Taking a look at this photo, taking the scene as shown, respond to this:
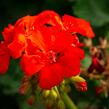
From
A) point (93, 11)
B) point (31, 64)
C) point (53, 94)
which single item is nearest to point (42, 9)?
point (93, 11)

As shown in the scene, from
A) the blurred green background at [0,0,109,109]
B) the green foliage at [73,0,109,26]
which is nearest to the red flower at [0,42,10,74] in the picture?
the blurred green background at [0,0,109,109]

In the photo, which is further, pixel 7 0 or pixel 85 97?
pixel 7 0

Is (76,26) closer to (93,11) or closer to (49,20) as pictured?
(49,20)

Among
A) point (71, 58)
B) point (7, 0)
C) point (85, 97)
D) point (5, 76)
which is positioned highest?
point (71, 58)

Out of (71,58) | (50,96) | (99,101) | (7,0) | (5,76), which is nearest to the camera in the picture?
(71,58)

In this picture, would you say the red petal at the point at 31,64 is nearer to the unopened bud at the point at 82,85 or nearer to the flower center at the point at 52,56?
the flower center at the point at 52,56

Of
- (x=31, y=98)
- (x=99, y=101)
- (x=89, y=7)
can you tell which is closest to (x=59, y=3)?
(x=89, y=7)

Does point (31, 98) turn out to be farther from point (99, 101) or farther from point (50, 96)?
Answer: point (99, 101)
